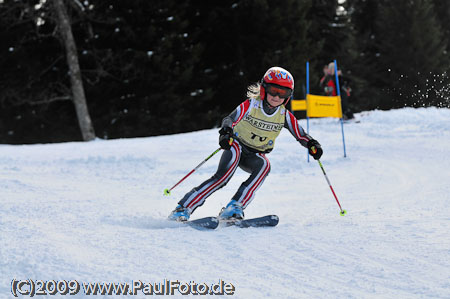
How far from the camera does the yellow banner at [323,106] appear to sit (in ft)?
30.5

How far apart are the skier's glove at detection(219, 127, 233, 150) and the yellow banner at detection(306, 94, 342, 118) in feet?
17.8

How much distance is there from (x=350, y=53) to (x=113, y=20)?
13432mm

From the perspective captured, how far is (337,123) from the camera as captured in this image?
13.2 meters

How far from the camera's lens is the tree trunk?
14.3 meters

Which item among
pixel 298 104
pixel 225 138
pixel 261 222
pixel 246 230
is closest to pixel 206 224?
pixel 246 230

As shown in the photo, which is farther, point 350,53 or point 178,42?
point 350,53

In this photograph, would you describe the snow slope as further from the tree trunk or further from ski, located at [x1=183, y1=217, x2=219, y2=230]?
the tree trunk

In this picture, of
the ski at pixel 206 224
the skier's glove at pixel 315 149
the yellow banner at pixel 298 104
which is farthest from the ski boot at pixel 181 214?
the yellow banner at pixel 298 104

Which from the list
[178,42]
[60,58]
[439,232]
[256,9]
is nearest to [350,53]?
[256,9]

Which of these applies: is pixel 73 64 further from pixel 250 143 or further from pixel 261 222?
pixel 261 222

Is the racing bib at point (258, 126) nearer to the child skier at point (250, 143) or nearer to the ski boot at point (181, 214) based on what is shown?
the child skier at point (250, 143)

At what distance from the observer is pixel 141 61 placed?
55.5ft

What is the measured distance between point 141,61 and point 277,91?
13393mm

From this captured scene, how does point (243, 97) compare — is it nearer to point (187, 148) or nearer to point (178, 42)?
point (178, 42)
